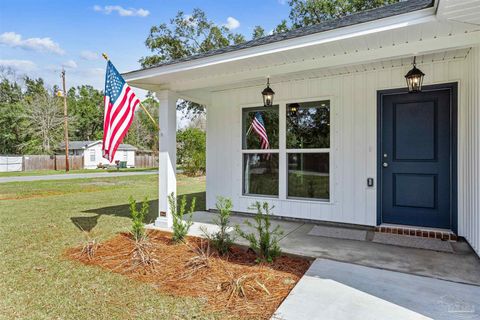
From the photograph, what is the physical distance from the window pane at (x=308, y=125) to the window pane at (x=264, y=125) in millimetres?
279

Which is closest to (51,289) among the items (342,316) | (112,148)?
(112,148)

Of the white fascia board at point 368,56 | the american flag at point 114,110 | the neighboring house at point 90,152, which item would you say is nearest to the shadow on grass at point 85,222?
the american flag at point 114,110

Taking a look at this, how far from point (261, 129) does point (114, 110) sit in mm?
2652

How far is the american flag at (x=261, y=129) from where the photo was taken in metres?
5.38

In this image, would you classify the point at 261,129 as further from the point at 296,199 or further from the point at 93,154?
the point at 93,154

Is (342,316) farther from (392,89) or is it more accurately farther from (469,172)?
(392,89)

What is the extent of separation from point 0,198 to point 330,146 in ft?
30.7

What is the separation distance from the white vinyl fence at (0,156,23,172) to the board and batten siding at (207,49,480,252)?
26.2m

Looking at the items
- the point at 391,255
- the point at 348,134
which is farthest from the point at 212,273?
the point at 348,134

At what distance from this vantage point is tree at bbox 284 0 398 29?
14.8 metres

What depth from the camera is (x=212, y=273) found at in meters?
2.91

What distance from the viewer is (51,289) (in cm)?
262

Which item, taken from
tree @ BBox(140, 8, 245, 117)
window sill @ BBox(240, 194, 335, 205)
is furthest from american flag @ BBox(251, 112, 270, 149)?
tree @ BBox(140, 8, 245, 117)

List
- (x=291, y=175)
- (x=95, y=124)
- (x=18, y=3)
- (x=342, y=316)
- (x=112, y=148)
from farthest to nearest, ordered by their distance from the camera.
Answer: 1. (x=95, y=124)
2. (x=18, y=3)
3. (x=291, y=175)
4. (x=112, y=148)
5. (x=342, y=316)
